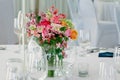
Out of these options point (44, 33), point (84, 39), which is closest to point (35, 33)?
point (44, 33)

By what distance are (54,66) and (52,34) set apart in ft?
0.49

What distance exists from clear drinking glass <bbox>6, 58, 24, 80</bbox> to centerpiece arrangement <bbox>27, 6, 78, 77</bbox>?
7.3 inches

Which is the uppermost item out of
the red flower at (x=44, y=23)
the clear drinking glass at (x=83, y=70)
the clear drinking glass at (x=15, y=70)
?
the red flower at (x=44, y=23)

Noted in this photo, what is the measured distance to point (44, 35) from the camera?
131 cm

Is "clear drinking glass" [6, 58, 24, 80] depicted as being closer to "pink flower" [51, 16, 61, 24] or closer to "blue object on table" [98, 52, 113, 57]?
"pink flower" [51, 16, 61, 24]

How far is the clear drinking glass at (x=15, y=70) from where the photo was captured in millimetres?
1147

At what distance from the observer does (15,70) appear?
117cm

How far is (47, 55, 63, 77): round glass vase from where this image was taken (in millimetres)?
1338

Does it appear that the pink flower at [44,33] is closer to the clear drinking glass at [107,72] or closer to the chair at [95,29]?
the clear drinking glass at [107,72]

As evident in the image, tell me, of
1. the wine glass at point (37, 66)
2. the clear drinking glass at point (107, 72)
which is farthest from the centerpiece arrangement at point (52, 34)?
the clear drinking glass at point (107, 72)

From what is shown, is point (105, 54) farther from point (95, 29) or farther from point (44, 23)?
point (95, 29)

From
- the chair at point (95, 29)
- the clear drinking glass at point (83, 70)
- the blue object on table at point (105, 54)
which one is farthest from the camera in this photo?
the chair at point (95, 29)

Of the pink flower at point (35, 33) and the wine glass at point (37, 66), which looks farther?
the pink flower at point (35, 33)

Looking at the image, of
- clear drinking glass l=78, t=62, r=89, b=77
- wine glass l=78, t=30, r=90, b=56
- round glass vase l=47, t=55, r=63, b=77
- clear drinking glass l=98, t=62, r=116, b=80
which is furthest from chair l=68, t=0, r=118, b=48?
clear drinking glass l=98, t=62, r=116, b=80
